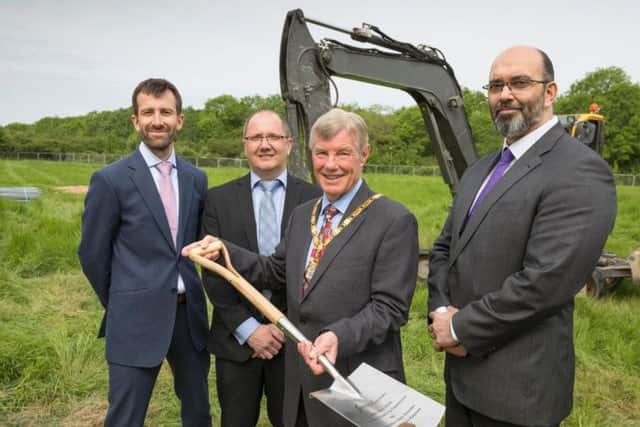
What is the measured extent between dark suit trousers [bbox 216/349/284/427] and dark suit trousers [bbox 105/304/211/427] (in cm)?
23

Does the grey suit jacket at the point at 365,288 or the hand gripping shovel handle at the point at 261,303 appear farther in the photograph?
the grey suit jacket at the point at 365,288

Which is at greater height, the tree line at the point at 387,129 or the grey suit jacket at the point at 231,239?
the tree line at the point at 387,129

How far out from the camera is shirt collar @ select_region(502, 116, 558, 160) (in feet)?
6.93

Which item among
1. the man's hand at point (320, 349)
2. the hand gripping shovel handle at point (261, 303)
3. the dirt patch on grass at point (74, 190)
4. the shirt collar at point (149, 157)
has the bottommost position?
the dirt patch on grass at point (74, 190)

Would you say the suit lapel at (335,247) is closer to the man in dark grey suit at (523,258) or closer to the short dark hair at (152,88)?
the man in dark grey suit at (523,258)

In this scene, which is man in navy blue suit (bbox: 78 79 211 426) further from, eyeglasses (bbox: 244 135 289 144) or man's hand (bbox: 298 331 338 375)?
man's hand (bbox: 298 331 338 375)

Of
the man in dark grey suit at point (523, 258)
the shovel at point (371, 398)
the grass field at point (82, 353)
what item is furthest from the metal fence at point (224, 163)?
the shovel at point (371, 398)

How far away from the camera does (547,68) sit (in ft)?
6.81

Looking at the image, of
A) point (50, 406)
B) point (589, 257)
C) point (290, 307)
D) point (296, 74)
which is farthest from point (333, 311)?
point (296, 74)

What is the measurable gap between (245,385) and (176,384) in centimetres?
48

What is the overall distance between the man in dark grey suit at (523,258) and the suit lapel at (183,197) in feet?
4.43

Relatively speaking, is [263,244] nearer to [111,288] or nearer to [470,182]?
[111,288]

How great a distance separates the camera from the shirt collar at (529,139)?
6.93 ft

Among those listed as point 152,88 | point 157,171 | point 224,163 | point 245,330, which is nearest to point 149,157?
point 157,171
